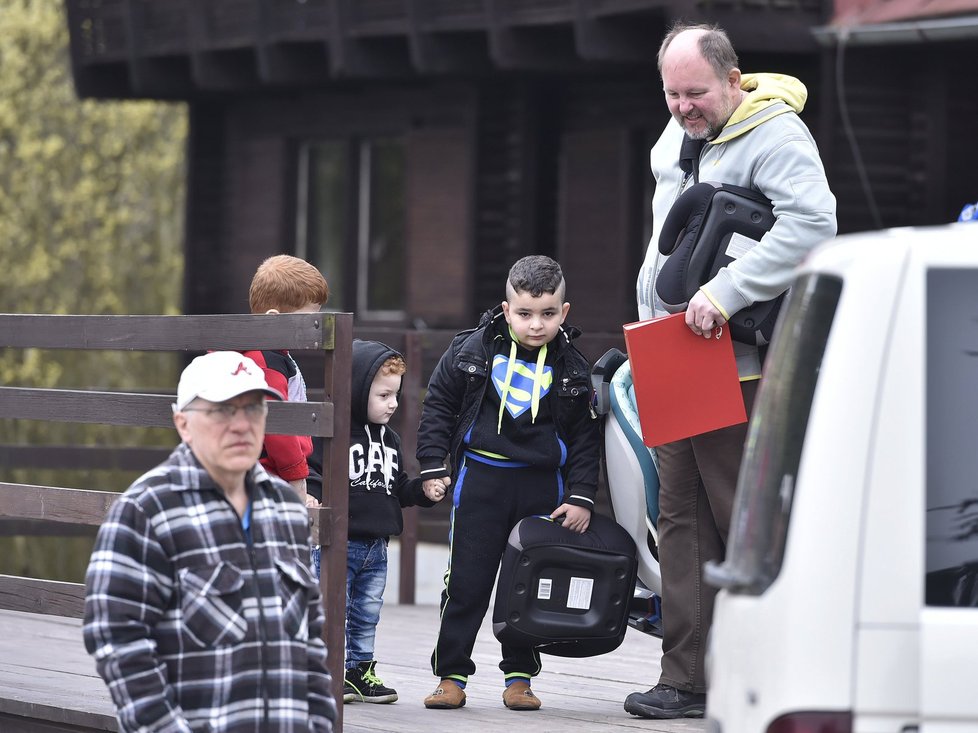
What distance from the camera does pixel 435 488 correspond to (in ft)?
18.1

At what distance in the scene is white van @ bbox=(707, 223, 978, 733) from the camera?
8.33 ft

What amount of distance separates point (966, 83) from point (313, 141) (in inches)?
288

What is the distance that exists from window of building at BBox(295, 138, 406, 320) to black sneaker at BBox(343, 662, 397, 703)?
11.2 meters

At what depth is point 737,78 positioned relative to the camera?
4.97 metres

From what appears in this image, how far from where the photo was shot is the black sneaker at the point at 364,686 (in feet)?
18.7

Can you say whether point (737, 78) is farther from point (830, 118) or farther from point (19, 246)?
point (19, 246)

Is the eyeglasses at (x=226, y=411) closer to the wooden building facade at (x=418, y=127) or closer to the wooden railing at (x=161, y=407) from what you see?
the wooden railing at (x=161, y=407)

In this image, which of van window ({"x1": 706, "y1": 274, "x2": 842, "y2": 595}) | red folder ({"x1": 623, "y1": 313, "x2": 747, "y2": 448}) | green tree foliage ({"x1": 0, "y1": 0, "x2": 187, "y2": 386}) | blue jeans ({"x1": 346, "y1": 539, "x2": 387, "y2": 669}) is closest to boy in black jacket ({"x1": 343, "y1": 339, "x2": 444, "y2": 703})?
blue jeans ({"x1": 346, "y1": 539, "x2": 387, "y2": 669})

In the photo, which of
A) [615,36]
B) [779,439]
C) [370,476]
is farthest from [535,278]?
[615,36]

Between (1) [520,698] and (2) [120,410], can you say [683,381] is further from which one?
(2) [120,410]

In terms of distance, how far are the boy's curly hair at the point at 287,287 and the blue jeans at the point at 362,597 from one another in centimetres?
86

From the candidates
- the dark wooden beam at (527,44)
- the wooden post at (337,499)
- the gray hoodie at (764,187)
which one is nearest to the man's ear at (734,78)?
the gray hoodie at (764,187)

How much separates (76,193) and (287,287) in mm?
23790

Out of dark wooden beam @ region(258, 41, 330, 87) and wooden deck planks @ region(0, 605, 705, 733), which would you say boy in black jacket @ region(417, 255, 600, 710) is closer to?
wooden deck planks @ region(0, 605, 705, 733)
